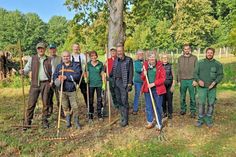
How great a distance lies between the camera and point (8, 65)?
77.0ft

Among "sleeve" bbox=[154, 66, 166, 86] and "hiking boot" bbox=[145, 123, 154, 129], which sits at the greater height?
"sleeve" bbox=[154, 66, 166, 86]

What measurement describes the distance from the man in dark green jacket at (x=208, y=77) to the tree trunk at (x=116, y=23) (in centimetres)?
281

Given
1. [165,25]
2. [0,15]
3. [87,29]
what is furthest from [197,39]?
[0,15]

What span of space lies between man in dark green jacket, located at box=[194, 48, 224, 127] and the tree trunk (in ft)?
9.22

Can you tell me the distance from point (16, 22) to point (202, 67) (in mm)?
102840

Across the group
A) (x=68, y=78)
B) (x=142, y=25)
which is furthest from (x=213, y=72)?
(x=142, y=25)

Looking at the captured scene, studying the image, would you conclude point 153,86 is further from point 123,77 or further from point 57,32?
point 57,32

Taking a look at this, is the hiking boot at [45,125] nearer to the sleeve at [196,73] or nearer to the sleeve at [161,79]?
the sleeve at [161,79]

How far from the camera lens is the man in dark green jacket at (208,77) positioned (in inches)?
360

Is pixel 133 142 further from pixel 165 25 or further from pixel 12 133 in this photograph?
pixel 165 25

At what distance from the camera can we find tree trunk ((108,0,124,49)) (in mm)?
11125

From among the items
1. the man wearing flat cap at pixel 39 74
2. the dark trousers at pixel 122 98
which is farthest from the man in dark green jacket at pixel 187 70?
the man wearing flat cap at pixel 39 74

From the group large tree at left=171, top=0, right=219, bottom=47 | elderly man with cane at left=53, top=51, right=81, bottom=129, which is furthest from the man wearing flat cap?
large tree at left=171, top=0, right=219, bottom=47

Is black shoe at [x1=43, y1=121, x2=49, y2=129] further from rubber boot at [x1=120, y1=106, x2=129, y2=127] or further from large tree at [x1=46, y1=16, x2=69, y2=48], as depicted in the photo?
large tree at [x1=46, y1=16, x2=69, y2=48]
